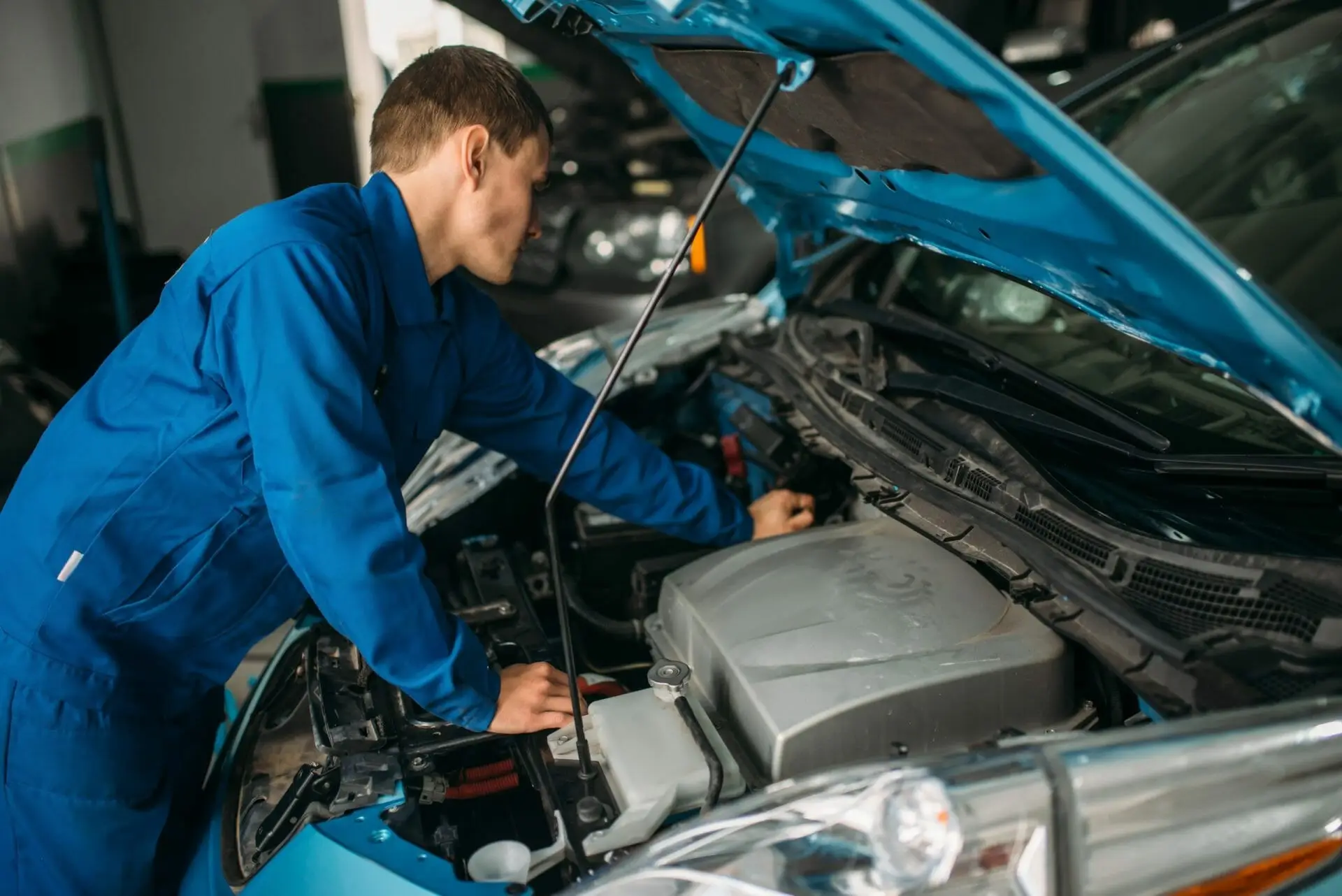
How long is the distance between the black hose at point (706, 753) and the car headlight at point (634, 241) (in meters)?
3.00

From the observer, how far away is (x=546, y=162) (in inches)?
61.9

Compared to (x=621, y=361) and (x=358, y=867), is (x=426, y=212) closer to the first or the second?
(x=621, y=361)

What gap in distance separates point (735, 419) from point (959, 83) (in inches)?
44.2

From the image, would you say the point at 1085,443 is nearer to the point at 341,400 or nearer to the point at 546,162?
the point at 546,162

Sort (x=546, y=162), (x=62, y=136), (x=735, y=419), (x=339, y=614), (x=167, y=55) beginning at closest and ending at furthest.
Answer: (x=339, y=614)
(x=546, y=162)
(x=735, y=419)
(x=62, y=136)
(x=167, y=55)

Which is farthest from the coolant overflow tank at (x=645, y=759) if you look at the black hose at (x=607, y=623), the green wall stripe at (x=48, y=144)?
the green wall stripe at (x=48, y=144)

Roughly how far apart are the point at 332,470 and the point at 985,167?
0.84m

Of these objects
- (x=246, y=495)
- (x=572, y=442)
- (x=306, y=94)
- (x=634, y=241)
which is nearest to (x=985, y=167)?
(x=572, y=442)

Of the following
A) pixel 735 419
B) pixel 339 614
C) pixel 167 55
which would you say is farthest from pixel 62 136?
pixel 339 614

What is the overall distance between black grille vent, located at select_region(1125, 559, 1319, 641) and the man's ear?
3.30ft

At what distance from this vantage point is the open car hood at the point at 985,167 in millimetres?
1055

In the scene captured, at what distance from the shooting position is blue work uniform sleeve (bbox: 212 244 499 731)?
126 cm

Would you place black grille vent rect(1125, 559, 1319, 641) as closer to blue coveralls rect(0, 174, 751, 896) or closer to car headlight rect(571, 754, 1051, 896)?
car headlight rect(571, 754, 1051, 896)

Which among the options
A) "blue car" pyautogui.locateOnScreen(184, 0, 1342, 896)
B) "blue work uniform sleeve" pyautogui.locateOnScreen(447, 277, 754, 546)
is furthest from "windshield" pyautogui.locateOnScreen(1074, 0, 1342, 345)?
"blue work uniform sleeve" pyautogui.locateOnScreen(447, 277, 754, 546)
